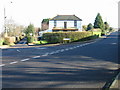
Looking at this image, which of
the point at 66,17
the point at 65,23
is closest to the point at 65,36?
the point at 65,23

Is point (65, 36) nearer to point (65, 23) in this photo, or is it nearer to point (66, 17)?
point (65, 23)

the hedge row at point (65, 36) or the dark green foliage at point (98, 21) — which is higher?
the dark green foliage at point (98, 21)

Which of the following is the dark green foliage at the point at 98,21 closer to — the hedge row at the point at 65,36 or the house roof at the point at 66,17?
the house roof at the point at 66,17

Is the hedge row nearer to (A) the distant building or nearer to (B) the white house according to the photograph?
(B) the white house

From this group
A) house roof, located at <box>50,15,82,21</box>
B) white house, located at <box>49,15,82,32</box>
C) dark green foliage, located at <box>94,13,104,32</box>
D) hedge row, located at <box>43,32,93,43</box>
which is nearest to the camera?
hedge row, located at <box>43,32,93,43</box>

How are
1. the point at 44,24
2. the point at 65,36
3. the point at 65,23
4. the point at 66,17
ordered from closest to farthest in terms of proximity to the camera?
1. the point at 65,36
2. the point at 65,23
3. the point at 66,17
4. the point at 44,24

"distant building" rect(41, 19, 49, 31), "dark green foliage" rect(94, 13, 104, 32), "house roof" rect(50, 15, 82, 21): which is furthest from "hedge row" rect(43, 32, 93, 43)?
"distant building" rect(41, 19, 49, 31)

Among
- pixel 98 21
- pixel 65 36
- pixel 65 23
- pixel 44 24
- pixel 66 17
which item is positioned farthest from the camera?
pixel 44 24

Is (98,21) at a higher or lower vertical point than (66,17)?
lower

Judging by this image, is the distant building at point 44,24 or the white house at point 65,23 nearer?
the white house at point 65,23

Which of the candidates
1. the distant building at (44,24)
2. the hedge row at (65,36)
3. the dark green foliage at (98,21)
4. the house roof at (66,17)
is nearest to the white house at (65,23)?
the house roof at (66,17)

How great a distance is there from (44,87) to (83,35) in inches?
1579

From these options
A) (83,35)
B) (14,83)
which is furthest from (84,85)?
(83,35)

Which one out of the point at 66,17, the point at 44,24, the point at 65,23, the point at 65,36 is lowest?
the point at 65,36
